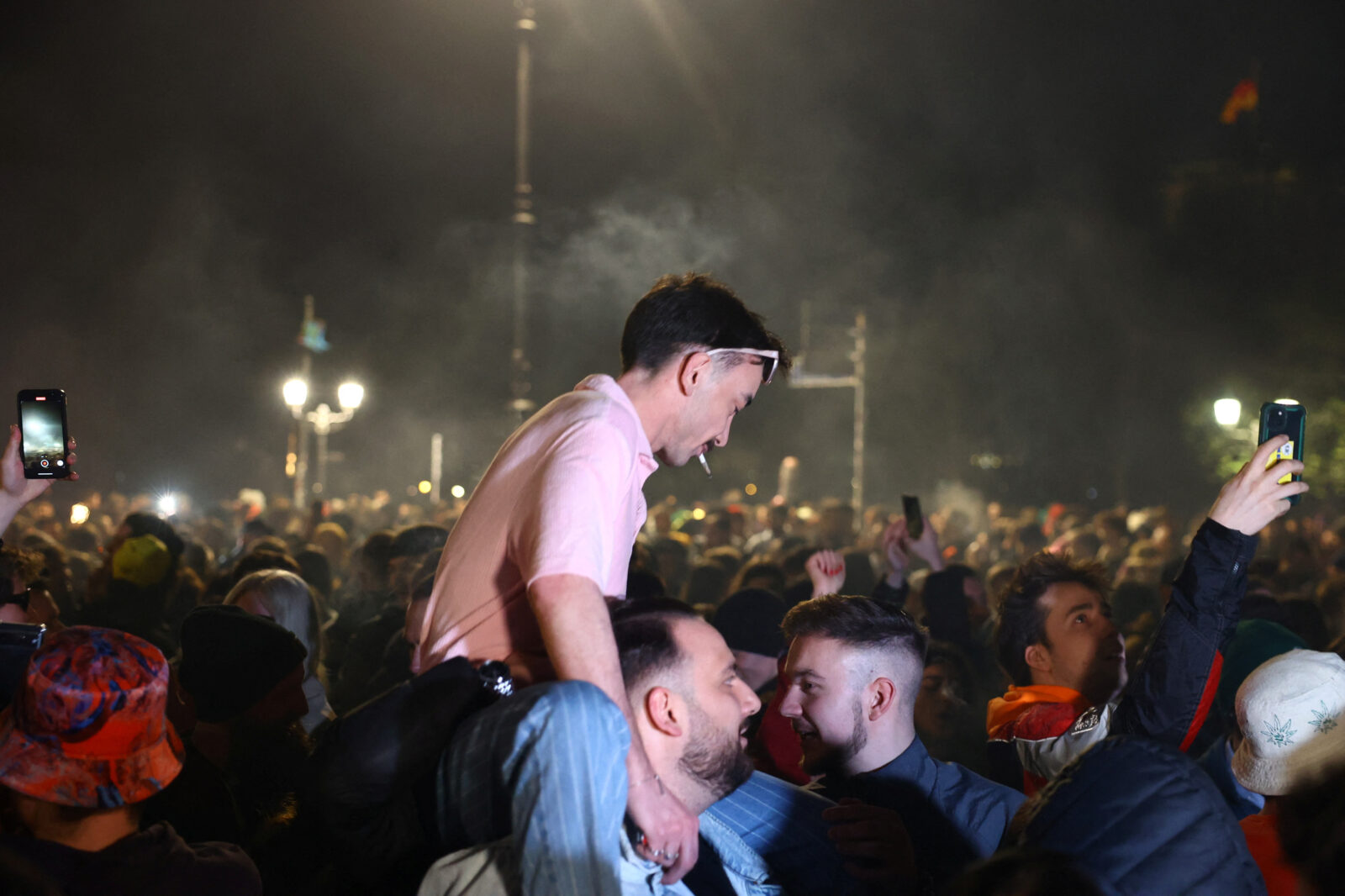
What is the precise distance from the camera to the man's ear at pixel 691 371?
279 cm

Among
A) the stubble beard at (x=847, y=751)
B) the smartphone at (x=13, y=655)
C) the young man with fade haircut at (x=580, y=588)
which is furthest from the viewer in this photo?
the stubble beard at (x=847, y=751)

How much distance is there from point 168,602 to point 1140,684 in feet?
18.9

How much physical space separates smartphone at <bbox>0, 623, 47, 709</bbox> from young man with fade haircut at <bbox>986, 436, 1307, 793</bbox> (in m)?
2.51

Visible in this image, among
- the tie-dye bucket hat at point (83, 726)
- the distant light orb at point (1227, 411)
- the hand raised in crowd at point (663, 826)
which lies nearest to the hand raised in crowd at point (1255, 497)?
the hand raised in crowd at point (663, 826)

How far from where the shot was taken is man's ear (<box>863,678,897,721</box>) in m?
3.08

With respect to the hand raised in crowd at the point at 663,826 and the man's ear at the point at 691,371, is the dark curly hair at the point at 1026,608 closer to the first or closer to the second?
the man's ear at the point at 691,371

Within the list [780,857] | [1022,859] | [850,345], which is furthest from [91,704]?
[850,345]

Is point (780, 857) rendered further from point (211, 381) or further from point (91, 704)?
point (211, 381)

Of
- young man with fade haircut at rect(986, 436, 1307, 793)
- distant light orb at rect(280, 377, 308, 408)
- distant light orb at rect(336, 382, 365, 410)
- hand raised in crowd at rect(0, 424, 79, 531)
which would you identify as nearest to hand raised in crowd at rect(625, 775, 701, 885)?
young man with fade haircut at rect(986, 436, 1307, 793)

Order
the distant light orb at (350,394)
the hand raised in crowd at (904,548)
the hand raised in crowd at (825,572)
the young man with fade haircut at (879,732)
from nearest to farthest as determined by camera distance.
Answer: the young man with fade haircut at (879,732) → the hand raised in crowd at (825,572) → the hand raised in crowd at (904,548) → the distant light orb at (350,394)

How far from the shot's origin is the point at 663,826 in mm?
2027

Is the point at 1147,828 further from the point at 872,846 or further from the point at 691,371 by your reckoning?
the point at 691,371

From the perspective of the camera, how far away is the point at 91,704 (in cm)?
215

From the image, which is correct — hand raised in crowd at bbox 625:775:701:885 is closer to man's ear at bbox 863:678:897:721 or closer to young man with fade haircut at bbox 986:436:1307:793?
young man with fade haircut at bbox 986:436:1307:793
